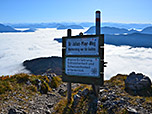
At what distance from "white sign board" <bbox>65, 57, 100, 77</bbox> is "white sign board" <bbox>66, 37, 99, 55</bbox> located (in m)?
0.35

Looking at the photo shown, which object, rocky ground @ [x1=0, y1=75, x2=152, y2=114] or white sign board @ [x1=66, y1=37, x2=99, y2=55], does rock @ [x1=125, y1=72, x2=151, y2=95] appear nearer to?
rocky ground @ [x1=0, y1=75, x2=152, y2=114]

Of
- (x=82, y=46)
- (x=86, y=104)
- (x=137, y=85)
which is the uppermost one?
(x=82, y=46)

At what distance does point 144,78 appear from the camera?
35.9 ft

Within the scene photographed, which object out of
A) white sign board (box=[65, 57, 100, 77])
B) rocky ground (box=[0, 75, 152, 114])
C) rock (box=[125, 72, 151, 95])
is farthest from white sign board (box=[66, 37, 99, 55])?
rock (box=[125, 72, 151, 95])

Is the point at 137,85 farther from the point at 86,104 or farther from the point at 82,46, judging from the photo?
the point at 82,46

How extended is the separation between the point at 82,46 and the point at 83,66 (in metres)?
1.18

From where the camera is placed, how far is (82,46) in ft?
29.4

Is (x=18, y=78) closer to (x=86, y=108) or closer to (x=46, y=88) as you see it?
(x=46, y=88)

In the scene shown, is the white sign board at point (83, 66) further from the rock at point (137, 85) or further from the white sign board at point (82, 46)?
the rock at point (137, 85)

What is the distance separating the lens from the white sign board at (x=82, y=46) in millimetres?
8547

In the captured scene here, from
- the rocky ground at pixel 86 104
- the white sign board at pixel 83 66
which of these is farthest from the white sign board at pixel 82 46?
the rocky ground at pixel 86 104

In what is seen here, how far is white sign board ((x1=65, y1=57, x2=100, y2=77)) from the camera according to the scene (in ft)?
28.1

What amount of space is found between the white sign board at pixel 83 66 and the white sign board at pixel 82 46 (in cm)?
35

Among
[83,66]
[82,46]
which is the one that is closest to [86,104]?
[83,66]
